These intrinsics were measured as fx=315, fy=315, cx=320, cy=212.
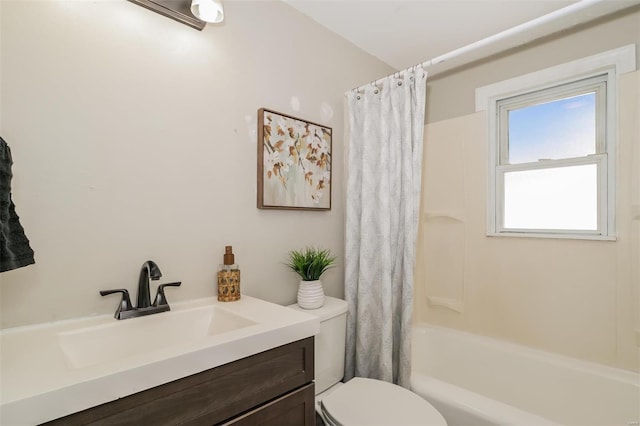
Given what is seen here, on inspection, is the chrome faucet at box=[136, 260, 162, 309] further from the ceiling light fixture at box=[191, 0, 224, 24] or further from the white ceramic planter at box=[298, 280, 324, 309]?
the ceiling light fixture at box=[191, 0, 224, 24]

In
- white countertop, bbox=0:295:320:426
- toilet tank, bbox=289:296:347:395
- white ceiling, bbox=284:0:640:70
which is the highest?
white ceiling, bbox=284:0:640:70

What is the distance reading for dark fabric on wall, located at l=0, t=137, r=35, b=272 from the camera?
770 mm

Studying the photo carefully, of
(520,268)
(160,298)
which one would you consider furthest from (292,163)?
(520,268)

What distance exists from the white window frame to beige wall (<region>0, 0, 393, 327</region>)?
51.8 inches

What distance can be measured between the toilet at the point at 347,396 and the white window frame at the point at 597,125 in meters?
1.24

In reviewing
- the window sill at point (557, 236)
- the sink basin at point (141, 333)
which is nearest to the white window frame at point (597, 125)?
the window sill at point (557, 236)

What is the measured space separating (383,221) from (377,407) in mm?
837

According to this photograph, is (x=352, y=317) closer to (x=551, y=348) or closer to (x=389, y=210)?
(x=389, y=210)

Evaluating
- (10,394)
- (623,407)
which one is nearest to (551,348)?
(623,407)

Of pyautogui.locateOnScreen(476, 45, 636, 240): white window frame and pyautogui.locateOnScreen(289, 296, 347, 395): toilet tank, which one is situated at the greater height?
pyautogui.locateOnScreen(476, 45, 636, 240): white window frame

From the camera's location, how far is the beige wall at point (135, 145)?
0.96m

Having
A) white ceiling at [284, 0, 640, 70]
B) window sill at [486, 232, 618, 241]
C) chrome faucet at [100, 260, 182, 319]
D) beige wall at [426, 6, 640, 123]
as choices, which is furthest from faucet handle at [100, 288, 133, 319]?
beige wall at [426, 6, 640, 123]

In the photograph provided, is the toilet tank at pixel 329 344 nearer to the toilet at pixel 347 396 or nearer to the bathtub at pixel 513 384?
the toilet at pixel 347 396

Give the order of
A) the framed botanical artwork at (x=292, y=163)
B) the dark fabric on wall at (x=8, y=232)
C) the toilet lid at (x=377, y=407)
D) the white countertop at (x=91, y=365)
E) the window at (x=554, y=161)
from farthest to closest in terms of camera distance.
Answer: the window at (x=554, y=161) → the framed botanical artwork at (x=292, y=163) → the toilet lid at (x=377, y=407) → the dark fabric on wall at (x=8, y=232) → the white countertop at (x=91, y=365)
